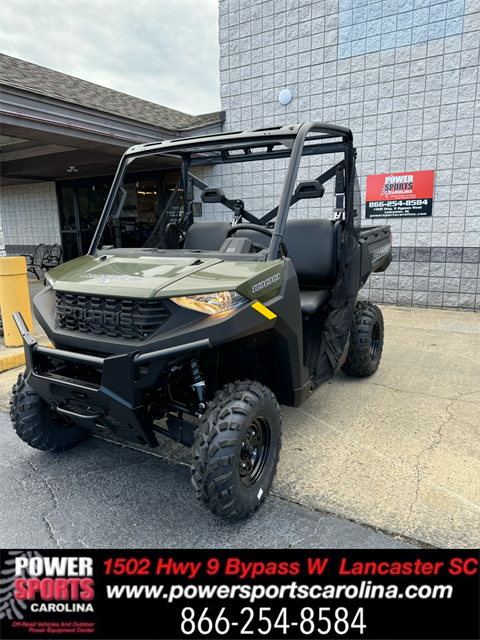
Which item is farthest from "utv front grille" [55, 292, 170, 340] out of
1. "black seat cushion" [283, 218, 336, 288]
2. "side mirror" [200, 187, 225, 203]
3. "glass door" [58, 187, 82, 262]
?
"glass door" [58, 187, 82, 262]

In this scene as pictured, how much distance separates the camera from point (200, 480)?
2.24 m

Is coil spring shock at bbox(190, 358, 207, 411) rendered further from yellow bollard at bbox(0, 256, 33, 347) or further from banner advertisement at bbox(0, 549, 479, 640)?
yellow bollard at bbox(0, 256, 33, 347)

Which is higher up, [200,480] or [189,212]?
[189,212]

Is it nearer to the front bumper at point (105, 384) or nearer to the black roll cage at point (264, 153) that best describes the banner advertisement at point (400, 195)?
the black roll cage at point (264, 153)

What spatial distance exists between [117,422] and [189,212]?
2403 millimetres

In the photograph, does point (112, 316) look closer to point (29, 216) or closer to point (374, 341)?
point (374, 341)

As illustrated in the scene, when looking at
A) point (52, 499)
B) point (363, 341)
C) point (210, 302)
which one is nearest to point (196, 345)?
point (210, 302)

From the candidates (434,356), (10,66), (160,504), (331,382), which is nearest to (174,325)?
(160,504)

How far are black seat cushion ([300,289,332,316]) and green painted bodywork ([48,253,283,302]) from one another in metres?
0.69

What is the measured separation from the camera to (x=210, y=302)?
87.8 inches

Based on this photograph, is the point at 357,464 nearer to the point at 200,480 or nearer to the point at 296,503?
the point at 296,503

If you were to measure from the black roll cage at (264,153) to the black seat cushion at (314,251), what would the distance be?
22 cm

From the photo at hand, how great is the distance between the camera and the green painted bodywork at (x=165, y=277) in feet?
7.34

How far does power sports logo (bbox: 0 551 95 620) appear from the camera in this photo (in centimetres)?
190
